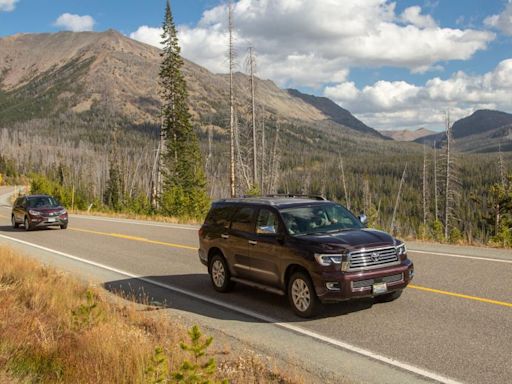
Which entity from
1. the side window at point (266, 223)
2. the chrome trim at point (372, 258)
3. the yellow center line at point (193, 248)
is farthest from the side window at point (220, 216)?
the yellow center line at point (193, 248)

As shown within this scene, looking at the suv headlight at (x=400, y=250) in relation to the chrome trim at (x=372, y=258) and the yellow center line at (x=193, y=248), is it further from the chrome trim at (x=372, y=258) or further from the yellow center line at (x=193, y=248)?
the yellow center line at (x=193, y=248)

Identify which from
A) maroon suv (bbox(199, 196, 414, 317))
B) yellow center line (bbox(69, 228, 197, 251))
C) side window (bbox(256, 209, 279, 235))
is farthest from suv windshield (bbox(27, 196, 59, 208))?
side window (bbox(256, 209, 279, 235))

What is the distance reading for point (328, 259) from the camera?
7.76 m

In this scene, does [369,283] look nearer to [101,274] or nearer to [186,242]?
[101,274]

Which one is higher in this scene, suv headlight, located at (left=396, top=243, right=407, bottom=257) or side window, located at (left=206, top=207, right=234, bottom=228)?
side window, located at (left=206, top=207, right=234, bottom=228)

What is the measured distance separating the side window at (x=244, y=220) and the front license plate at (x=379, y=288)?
2555 mm

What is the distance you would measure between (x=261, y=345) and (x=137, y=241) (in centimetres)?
1275

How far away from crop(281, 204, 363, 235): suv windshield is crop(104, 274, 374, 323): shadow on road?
50.5 inches

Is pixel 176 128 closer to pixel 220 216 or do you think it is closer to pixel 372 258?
pixel 220 216

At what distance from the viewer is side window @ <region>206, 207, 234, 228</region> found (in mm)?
10239

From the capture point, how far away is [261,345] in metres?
6.86

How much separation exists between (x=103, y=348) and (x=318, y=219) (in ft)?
14.6

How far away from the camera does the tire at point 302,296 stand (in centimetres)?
792

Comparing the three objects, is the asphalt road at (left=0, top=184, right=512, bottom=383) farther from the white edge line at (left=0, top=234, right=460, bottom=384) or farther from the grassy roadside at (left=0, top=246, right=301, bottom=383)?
the grassy roadside at (left=0, top=246, right=301, bottom=383)
